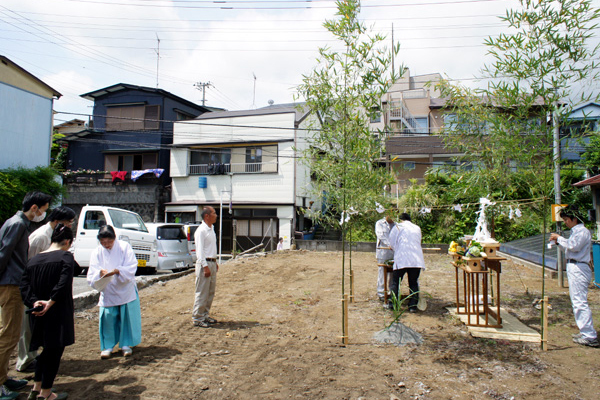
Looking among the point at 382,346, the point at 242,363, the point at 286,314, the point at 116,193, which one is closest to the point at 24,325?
the point at 242,363

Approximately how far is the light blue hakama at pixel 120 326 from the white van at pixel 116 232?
20.3 feet

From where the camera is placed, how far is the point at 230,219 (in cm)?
2041

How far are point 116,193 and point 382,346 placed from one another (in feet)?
65.2

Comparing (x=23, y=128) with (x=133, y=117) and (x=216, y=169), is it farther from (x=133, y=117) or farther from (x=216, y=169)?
(x=133, y=117)

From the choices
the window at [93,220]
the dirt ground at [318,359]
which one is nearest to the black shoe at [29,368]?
the dirt ground at [318,359]

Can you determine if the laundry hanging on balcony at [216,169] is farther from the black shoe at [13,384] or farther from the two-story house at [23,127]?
the black shoe at [13,384]

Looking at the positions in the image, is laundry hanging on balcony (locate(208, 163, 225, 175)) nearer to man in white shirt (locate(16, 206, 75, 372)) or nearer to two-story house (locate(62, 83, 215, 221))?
two-story house (locate(62, 83, 215, 221))

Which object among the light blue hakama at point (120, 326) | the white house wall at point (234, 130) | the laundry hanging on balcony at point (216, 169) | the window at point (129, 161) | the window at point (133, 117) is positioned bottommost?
the light blue hakama at point (120, 326)

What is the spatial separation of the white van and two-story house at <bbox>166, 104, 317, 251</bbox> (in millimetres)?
7835

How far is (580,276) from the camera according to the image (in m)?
4.95

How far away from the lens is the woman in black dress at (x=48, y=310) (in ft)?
11.0

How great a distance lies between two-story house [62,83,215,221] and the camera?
21094 millimetres

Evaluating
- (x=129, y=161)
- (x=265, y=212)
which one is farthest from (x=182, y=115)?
(x=265, y=212)

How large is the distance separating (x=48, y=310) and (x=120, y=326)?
4.07ft
